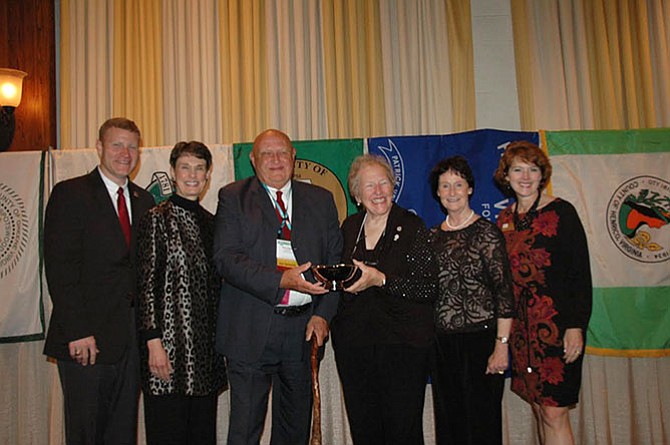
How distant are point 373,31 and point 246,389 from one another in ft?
10.1

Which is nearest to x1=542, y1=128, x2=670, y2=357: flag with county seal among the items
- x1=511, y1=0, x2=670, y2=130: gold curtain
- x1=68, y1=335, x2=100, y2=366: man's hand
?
x1=511, y1=0, x2=670, y2=130: gold curtain

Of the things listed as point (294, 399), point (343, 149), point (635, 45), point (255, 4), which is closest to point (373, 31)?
point (255, 4)

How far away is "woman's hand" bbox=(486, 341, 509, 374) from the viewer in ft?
7.64

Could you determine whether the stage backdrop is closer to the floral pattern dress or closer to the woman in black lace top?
the floral pattern dress


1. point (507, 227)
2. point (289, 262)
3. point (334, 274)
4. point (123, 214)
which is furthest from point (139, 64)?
point (507, 227)

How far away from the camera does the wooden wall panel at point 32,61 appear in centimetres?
416

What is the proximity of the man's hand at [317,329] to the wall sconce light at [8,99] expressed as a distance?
9.77ft

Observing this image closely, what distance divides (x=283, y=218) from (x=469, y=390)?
3.52ft

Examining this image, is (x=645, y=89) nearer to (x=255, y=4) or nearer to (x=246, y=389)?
(x=255, y=4)

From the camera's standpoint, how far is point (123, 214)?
253 cm

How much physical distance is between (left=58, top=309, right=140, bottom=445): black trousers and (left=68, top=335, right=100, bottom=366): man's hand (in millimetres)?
43

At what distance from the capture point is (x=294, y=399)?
7.44 ft

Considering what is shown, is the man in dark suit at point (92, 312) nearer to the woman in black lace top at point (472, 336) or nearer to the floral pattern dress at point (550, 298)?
the woman in black lace top at point (472, 336)

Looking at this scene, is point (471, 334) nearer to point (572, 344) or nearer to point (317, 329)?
point (572, 344)
